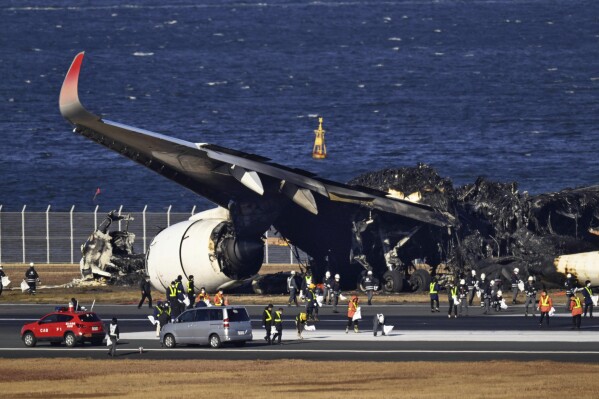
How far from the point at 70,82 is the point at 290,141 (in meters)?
127

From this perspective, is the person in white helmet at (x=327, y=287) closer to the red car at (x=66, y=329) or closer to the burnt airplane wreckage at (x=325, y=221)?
the burnt airplane wreckage at (x=325, y=221)

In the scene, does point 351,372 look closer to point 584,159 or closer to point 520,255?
point 520,255

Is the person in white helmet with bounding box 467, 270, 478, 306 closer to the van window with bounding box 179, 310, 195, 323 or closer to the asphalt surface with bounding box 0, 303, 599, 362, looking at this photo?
the asphalt surface with bounding box 0, 303, 599, 362

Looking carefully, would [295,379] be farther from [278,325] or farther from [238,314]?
[278,325]

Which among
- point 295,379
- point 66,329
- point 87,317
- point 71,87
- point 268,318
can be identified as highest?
point 71,87

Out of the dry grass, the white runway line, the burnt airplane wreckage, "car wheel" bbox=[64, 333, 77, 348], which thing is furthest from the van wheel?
the burnt airplane wreckage

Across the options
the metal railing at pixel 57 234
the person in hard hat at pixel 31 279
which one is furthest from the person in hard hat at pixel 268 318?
the metal railing at pixel 57 234

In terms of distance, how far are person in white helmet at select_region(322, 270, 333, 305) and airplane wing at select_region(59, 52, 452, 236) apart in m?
3.42

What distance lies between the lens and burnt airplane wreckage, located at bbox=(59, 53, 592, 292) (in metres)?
62.9

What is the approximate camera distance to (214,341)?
49.7m

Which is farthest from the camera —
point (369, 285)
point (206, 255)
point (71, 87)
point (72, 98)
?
point (369, 285)

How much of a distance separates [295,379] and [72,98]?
1971cm

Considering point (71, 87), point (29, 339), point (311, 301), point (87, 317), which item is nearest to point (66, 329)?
point (87, 317)

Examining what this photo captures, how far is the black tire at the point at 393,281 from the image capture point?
230 feet
